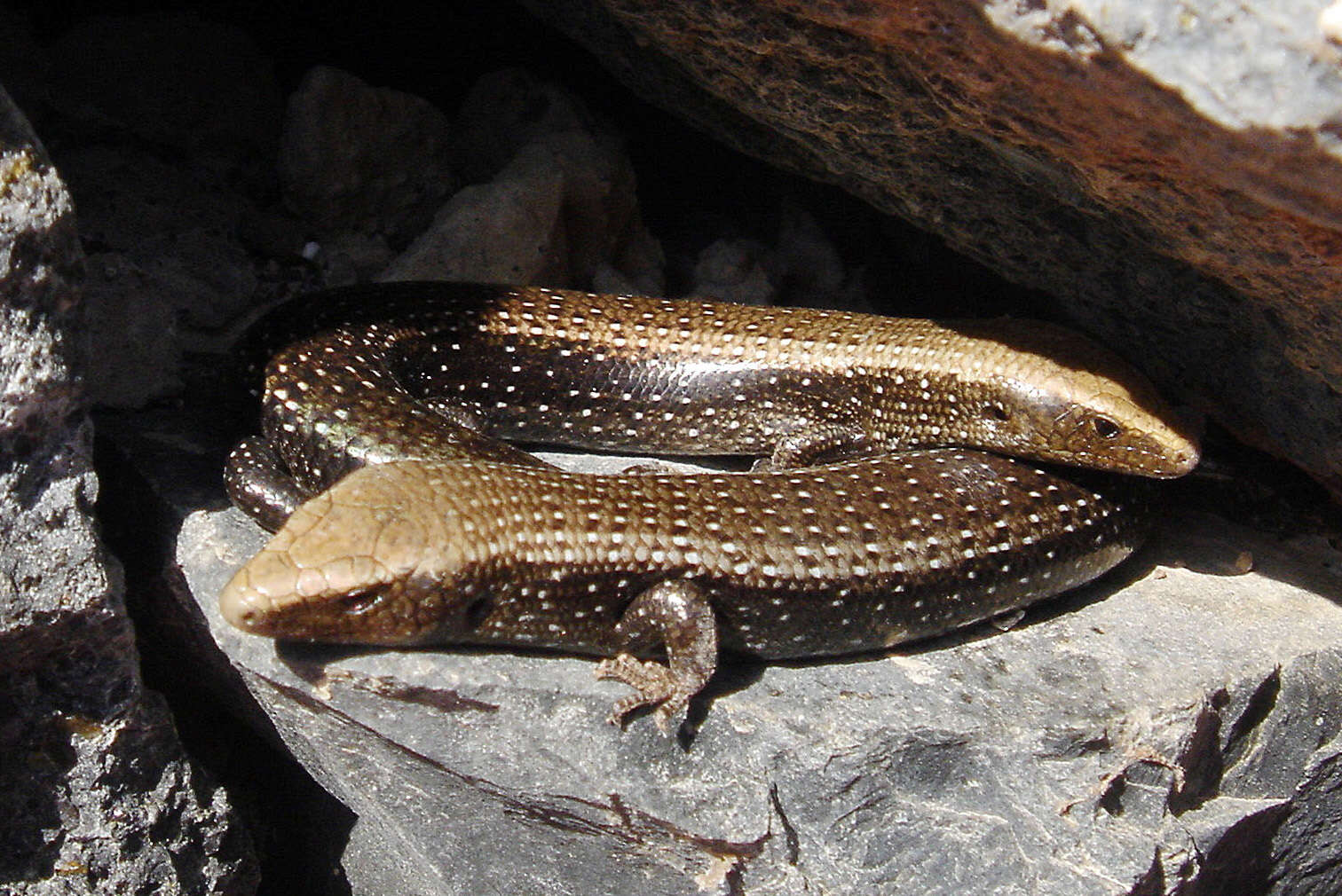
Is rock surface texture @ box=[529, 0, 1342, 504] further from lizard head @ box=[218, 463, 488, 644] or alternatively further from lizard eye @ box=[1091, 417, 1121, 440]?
lizard head @ box=[218, 463, 488, 644]

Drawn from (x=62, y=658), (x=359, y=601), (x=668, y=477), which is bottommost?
(x=62, y=658)

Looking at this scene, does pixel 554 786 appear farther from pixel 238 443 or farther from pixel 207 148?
pixel 207 148

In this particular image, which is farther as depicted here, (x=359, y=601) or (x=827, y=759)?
(x=827, y=759)

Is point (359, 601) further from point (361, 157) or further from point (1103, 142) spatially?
point (361, 157)

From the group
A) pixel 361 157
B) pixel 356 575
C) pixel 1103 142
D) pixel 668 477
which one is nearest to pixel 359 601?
pixel 356 575

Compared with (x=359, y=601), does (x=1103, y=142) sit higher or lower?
higher

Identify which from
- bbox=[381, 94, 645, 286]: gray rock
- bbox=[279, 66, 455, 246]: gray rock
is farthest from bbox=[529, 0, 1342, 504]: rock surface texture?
bbox=[279, 66, 455, 246]: gray rock

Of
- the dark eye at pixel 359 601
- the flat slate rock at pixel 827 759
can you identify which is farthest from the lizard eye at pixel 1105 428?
the dark eye at pixel 359 601
